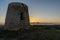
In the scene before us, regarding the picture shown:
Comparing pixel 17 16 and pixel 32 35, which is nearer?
pixel 32 35

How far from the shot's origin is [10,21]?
42.9ft

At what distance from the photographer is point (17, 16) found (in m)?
13.3

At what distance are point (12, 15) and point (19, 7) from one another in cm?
93

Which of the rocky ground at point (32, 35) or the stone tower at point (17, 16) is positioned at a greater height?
the stone tower at point (17, 16)

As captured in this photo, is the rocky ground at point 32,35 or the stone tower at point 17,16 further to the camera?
the stone tower at point 17,16

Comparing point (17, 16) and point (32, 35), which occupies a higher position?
point (17, 16)

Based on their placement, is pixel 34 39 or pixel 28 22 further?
pixel 28 22

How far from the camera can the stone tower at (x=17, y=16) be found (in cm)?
1309

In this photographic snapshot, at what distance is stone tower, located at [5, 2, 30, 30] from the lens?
13086 mm

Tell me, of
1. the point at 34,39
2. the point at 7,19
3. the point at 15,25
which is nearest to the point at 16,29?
the point at 15,25

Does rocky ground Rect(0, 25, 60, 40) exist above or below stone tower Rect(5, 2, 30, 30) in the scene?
below

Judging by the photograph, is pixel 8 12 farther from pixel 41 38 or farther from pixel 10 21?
pixel 41 38

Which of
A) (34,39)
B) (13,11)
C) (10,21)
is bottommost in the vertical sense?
(34,39)

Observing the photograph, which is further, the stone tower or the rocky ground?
the stone tower
